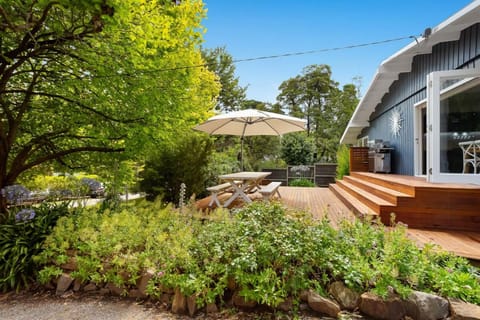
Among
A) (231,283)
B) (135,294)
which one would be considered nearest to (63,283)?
(135,294)

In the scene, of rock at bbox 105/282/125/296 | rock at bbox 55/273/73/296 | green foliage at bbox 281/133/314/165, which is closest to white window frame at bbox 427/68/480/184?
rock at bbox 105/282/125/296

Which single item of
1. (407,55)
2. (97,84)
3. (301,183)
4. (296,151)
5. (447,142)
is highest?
(407,55)

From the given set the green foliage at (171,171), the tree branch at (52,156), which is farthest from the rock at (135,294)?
the green foliage at (171,171)

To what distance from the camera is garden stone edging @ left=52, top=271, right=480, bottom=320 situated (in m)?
2.17

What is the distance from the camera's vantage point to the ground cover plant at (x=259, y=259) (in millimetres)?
2373

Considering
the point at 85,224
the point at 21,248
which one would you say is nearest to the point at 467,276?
the point at 85,224

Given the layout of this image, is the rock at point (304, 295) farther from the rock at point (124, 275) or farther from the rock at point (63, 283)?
the rock at point (63, 283)

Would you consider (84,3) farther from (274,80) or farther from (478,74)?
(274,80)

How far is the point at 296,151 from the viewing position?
46.1ft

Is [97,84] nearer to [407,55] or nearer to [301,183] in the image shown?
[407,55]

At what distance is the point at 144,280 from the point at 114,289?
0.44 metres

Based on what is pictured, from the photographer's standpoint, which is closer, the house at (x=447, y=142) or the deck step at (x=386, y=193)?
the house at (x=447, y=142)

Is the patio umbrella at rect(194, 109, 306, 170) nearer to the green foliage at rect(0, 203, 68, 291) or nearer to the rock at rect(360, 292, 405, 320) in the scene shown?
the green foliage at rect(0, 203, 68, 291)

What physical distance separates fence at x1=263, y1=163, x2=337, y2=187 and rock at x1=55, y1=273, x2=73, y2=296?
1023 cm
